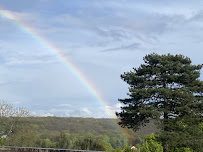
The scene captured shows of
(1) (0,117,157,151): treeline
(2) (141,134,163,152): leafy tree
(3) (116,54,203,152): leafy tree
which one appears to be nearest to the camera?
(3) (116,54,203,152): leafy tree

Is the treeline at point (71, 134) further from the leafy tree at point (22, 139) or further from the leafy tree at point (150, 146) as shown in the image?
the leafy tree at point (150, 146)

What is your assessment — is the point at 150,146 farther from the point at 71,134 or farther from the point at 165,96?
the point at 71,134

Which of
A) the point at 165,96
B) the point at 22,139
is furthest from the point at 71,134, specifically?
the point at 165,96

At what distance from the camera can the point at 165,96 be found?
Result: 35906 mm

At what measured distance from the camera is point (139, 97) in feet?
119

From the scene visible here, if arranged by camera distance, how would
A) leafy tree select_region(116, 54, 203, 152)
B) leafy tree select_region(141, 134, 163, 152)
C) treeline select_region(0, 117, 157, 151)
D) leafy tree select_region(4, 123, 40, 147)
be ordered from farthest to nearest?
leafy tree select_region(141, 134, 163, 152), treeline select_region(0, 117, 157, 151), leafy tree select_region(4, 123, 40, 147), leafy tree select_region(116, 54, 203, 152)

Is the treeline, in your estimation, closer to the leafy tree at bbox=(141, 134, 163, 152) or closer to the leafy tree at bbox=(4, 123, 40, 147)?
the leafy tree at bbox=(4, 123, 40, 147)

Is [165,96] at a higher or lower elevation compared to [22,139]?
higher

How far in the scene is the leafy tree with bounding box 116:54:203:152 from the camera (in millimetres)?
35128

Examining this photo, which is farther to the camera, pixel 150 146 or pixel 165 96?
pixel 150 146

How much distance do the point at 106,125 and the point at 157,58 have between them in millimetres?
71406

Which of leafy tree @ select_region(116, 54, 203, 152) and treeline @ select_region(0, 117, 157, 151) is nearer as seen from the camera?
leafy tree @ select_region(116, 54, 203, 152)

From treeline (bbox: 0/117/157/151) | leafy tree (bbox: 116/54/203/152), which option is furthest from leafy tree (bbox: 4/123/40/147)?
leafy tree (bbox: 116/54/203/152)

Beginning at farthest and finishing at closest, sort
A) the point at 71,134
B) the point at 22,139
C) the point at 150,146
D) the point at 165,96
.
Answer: the point at 71,134 → the point at 150,146 → the point at 22,139 → the point at 165,96
